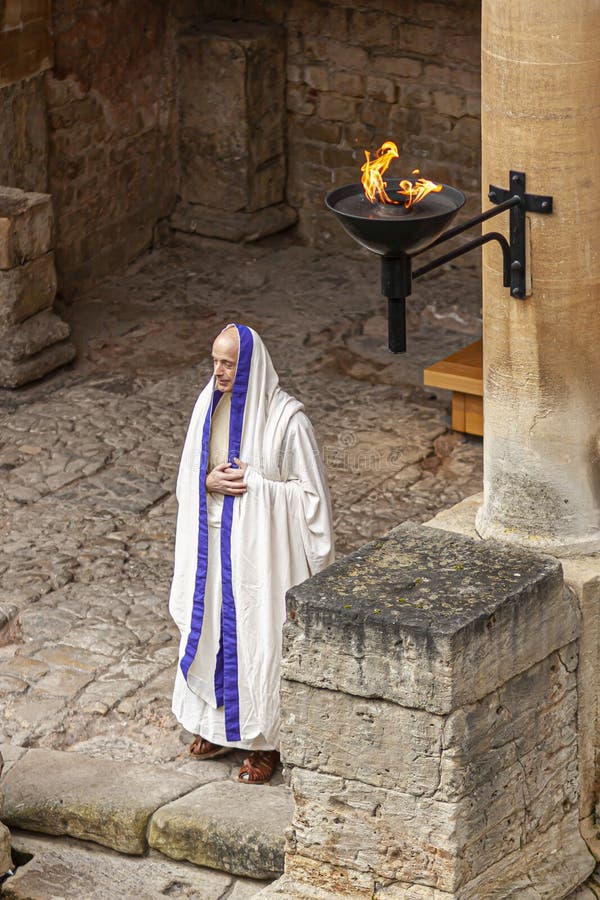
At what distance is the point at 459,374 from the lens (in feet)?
30.1

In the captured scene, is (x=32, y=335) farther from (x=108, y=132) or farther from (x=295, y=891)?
(x=295, y=891)

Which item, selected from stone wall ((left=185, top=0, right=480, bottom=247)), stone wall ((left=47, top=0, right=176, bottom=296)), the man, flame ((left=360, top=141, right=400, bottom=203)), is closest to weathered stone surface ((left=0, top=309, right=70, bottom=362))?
stone wall ((left=47, top=0, right=176, bottom=296))

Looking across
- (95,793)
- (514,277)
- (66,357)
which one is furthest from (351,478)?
(514,277)

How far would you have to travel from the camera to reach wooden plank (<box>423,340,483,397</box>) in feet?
30.0

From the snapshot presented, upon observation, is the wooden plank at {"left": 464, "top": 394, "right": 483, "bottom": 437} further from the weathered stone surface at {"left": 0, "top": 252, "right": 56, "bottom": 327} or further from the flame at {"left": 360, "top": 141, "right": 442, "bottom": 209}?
the flame at {"left": 360, "top": 141, "right": 442, "bottom": 209}

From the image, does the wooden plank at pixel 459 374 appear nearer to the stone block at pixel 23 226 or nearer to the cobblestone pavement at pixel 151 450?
the cobblestone pavement at pixel 151 450

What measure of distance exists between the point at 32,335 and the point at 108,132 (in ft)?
7.09

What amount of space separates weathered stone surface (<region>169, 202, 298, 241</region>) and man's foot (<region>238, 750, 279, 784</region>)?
6.47 metres

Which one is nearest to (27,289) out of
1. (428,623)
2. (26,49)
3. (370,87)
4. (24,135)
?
(24,135)

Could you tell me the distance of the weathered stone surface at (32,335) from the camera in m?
10.1

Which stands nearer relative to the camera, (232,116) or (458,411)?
(458,411)

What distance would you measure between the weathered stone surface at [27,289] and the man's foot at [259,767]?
435cm

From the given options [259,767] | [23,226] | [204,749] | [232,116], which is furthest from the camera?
[232,116]

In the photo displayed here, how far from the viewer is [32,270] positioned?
1016 centimetres
